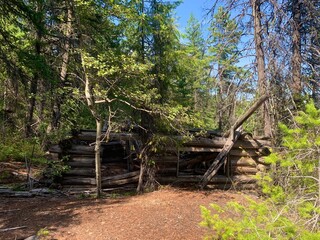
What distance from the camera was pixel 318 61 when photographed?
25.1ft

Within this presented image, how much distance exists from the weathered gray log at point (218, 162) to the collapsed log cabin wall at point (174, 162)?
363mm

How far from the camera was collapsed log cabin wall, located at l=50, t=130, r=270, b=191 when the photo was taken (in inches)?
381

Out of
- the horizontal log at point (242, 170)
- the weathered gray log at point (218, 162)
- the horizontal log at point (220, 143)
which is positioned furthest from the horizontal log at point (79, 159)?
the horizontal log at point (242, 170)

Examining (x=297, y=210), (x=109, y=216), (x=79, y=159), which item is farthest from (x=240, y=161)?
(x=297, y=210)

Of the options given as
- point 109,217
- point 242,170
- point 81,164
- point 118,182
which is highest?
point 81,164

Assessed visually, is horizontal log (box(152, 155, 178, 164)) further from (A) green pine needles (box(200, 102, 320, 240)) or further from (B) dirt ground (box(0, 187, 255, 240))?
(A) green pine needles (box(200, 102, 320, 240))

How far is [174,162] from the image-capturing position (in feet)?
32.6

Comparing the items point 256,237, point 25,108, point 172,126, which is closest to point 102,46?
point 172,126

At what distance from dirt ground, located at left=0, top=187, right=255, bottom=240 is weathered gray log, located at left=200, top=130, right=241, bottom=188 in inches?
50.1

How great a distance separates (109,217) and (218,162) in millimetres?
4854

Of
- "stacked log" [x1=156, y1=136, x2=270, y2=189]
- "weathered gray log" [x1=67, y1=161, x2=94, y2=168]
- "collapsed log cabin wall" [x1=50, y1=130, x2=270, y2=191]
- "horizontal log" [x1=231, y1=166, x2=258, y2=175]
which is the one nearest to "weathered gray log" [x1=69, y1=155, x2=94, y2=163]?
"collapsed log cabin wall" [x1=50, y1=130, x2=270, y2=191]

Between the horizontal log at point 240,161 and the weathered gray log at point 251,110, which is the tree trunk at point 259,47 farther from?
the horizontal log at point 240,161

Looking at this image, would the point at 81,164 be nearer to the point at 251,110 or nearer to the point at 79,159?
the point at 79,159

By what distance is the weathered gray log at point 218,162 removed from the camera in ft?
31.5
